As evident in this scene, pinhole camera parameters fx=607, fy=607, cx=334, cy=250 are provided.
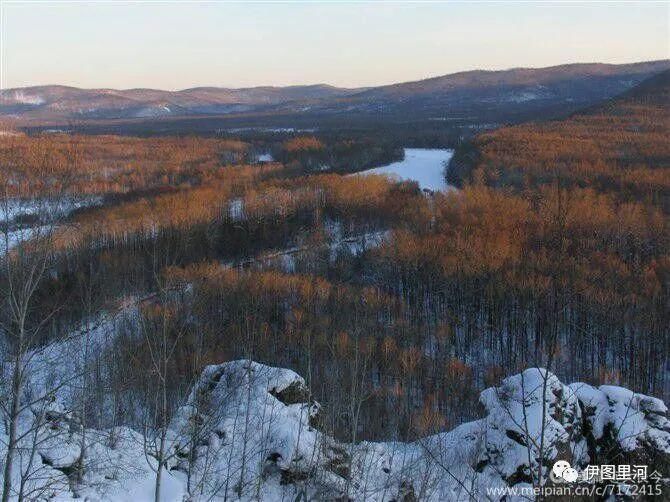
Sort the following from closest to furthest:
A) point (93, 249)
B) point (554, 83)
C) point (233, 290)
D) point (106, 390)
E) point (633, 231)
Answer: point (106, 390), point (233, 290), point (633, 231), point (93, 249), point (554, 83)

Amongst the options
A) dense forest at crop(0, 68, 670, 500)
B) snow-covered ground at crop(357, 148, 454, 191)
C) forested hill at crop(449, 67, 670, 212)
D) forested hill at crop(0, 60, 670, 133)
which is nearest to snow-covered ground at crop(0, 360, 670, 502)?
dense forest at crop(0, 68, 670, 500)

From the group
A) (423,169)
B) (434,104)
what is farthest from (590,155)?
(434,104)

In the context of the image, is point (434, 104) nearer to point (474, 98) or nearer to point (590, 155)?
point (474, 98)

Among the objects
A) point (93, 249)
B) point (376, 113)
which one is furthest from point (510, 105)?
point (93, 249)

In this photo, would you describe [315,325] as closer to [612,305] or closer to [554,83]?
[612,305]

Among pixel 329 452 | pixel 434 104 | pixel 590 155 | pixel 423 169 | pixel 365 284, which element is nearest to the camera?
pixel 329 452

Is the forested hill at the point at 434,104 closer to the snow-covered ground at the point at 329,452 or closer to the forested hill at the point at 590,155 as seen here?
the forested hill at the point at 590,155
